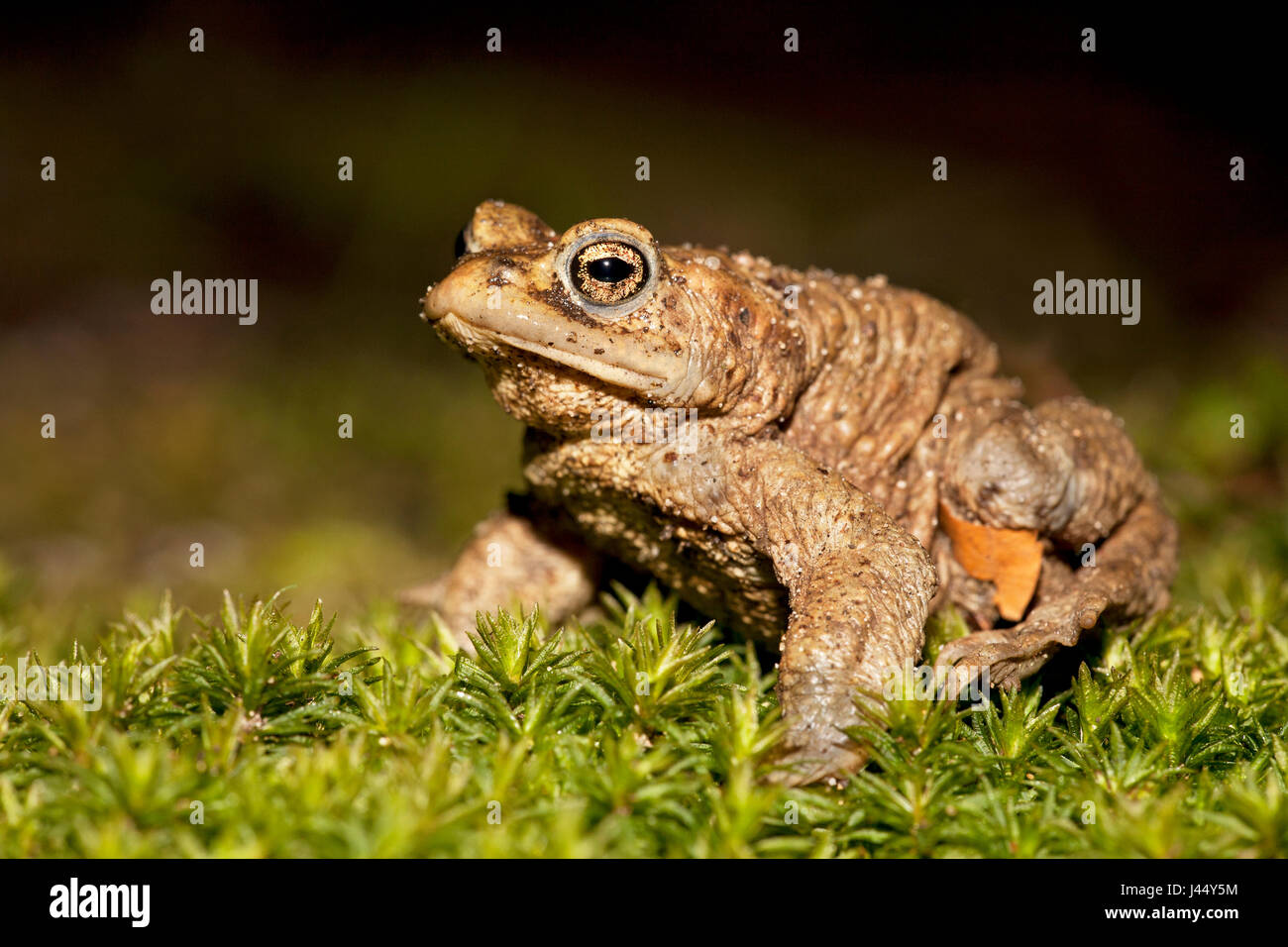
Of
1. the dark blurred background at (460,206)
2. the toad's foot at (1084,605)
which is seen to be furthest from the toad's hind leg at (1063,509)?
the dark blurred background at (460,206)

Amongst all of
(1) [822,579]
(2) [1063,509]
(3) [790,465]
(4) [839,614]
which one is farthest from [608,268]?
(2) [1063,509]

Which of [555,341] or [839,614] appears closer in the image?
[839,614]

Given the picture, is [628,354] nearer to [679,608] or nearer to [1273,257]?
[679,608]

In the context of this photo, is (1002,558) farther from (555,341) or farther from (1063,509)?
(555,341)

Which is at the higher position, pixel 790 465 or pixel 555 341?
pixel 555 341

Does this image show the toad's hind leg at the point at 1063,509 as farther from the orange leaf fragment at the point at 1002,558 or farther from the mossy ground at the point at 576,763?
the mossy ground at the point at 576,763
